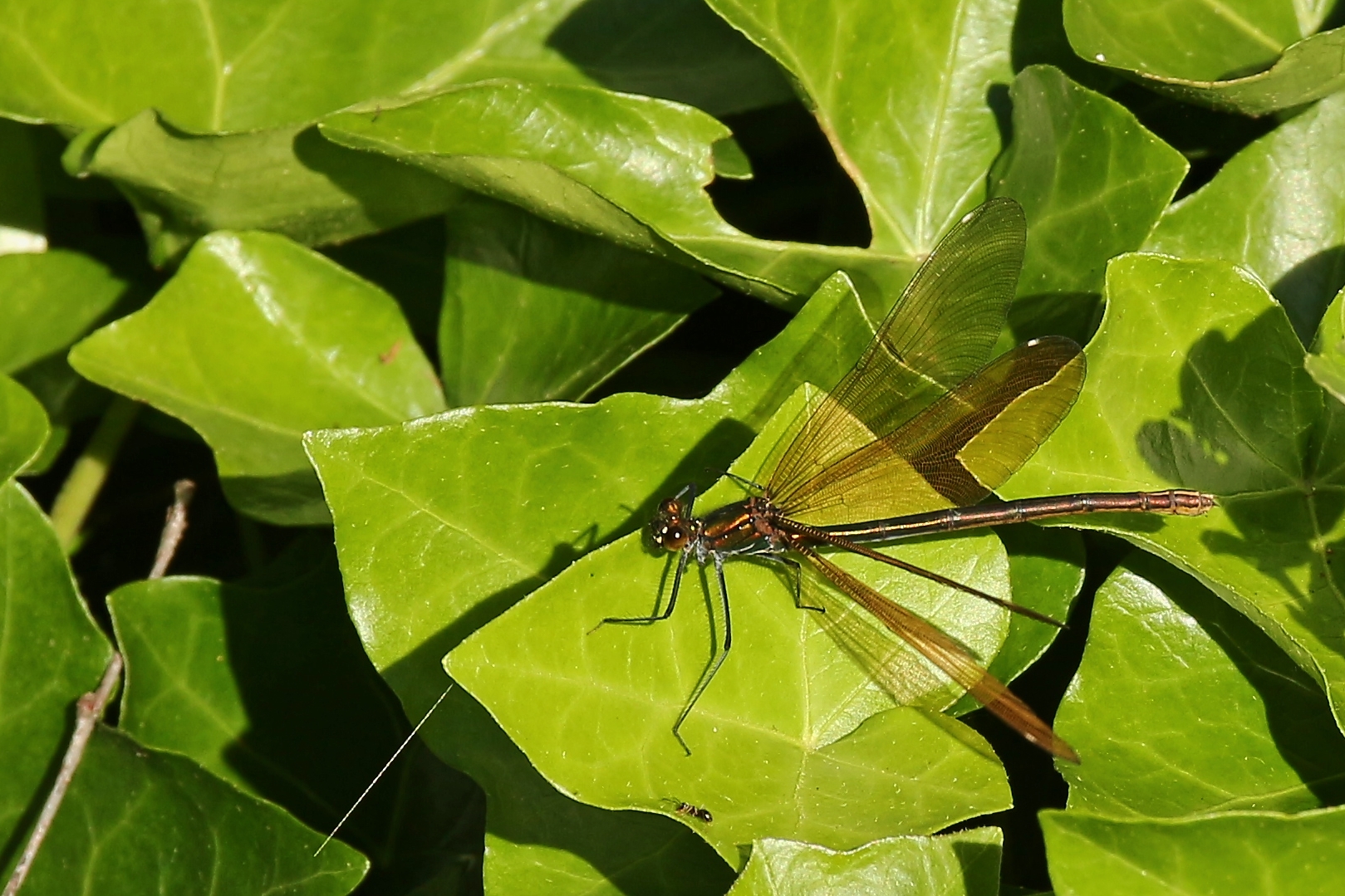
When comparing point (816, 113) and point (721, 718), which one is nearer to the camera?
point (721, 718)

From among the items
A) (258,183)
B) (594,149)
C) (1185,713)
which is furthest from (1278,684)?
(258,183)

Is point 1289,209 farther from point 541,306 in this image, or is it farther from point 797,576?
point 541,306

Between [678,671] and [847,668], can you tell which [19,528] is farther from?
[847,668]

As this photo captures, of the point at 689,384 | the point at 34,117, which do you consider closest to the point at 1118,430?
the point at 689,384

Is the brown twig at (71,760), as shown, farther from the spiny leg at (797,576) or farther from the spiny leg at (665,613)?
the spiny leg at (797,576)

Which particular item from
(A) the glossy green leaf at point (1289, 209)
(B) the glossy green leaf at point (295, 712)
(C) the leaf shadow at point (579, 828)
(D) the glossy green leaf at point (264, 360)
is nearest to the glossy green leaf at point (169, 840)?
(B) the glossy green leaf at point (295, 712)

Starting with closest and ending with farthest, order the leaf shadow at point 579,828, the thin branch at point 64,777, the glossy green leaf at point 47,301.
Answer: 1. the leaf shadow at point 579,828
2. the thin branch at point 64,777
3. the glossy green leaf at point 47,301
